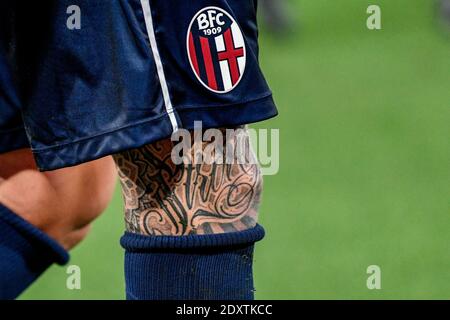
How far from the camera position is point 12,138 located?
235cm

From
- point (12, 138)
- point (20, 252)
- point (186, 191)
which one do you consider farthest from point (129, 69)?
point (20, 252)

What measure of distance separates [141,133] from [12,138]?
0.51 m

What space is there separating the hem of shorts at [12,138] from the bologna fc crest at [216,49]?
0.54 meters

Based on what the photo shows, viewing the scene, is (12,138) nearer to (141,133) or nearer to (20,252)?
(20,252)

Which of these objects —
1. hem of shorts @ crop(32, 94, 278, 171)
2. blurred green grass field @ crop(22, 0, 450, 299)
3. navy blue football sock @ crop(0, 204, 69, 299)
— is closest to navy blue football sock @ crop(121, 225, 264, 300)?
hem of shorts @ crop(32, 94, 278, 171)

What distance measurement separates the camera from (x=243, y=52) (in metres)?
1.94

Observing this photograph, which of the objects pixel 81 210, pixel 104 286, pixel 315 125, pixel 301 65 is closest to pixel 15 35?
pixel 81 210

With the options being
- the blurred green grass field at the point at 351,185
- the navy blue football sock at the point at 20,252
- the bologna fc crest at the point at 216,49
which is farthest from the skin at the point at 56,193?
the blurred green grass field at the point at 351,185

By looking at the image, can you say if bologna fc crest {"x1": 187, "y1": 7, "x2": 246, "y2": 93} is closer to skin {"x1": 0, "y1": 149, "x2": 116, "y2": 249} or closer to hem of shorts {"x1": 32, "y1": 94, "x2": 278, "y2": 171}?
hem of shorts {"x1": 32, "y1": 94, "x2": 278, "y2": 171}

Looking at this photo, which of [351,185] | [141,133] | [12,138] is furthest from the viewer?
[351,185]

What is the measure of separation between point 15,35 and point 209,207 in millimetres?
385

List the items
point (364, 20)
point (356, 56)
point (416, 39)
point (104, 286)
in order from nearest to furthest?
point (104, 286) → point (356, 56) → point (416, 39) → point (364, 20)

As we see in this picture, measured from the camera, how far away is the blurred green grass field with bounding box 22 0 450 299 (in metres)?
3.33

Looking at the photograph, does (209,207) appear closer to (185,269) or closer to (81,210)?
(185,269)
